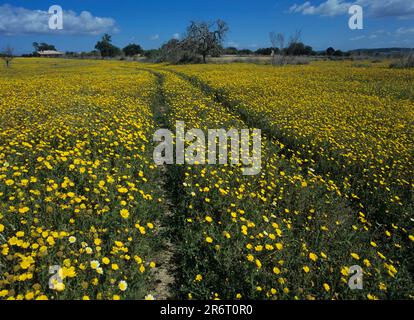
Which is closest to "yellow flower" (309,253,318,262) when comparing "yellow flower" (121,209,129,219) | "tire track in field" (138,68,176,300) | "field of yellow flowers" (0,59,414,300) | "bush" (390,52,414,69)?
"field of yellow flowers" (0,59,414,300)

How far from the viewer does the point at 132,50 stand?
414ft

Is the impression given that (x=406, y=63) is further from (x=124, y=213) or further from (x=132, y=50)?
(x=132, y=50)

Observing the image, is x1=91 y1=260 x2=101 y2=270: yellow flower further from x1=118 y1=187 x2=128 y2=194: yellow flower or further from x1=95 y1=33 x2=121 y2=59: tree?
x1=95 y1=33 x2=121 y2=59: tree

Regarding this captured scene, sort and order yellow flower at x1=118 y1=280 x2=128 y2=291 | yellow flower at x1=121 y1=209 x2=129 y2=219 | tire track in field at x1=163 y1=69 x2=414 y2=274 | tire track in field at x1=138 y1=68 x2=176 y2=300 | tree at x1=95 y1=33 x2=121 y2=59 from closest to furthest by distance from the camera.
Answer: yellow flower at x1=118 y1=280 x2=128 y2=291 → tire track in field at x1=138 y1=68 x2=176 y2=300 → yellow flower at x1=121 y1=209 x2=129 y2=219 → tire track in field at x1=163 y1=69 x2=414 y2=274 → tree at x1=95 y1=33 x2=121 y2=59

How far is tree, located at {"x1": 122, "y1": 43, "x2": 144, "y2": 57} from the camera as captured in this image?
125750 millimetres

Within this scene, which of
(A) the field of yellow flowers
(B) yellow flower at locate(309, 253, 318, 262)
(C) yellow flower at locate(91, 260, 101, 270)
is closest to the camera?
(C) yellow flower at locate(91, 260, 101, 270)

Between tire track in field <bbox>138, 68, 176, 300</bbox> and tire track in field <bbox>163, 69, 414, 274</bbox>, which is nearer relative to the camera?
tire track in field <bbox>138, 68, 176, 300</bbox>

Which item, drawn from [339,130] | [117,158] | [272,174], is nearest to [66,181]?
[117,158]

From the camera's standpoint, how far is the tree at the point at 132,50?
413 ft

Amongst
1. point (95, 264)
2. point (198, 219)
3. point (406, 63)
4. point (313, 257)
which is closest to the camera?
point (95, 264)

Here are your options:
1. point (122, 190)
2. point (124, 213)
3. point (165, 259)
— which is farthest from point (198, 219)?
point (122, 190)

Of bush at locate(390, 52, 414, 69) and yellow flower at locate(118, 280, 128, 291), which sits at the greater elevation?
bush at locate(390, 52, 414, 69)

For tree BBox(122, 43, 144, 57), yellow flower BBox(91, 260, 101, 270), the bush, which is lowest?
yellow flower BBox(91, 260, 101, 270)

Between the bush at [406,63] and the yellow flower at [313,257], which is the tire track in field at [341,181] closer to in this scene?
the yellow flower at [313,257]
